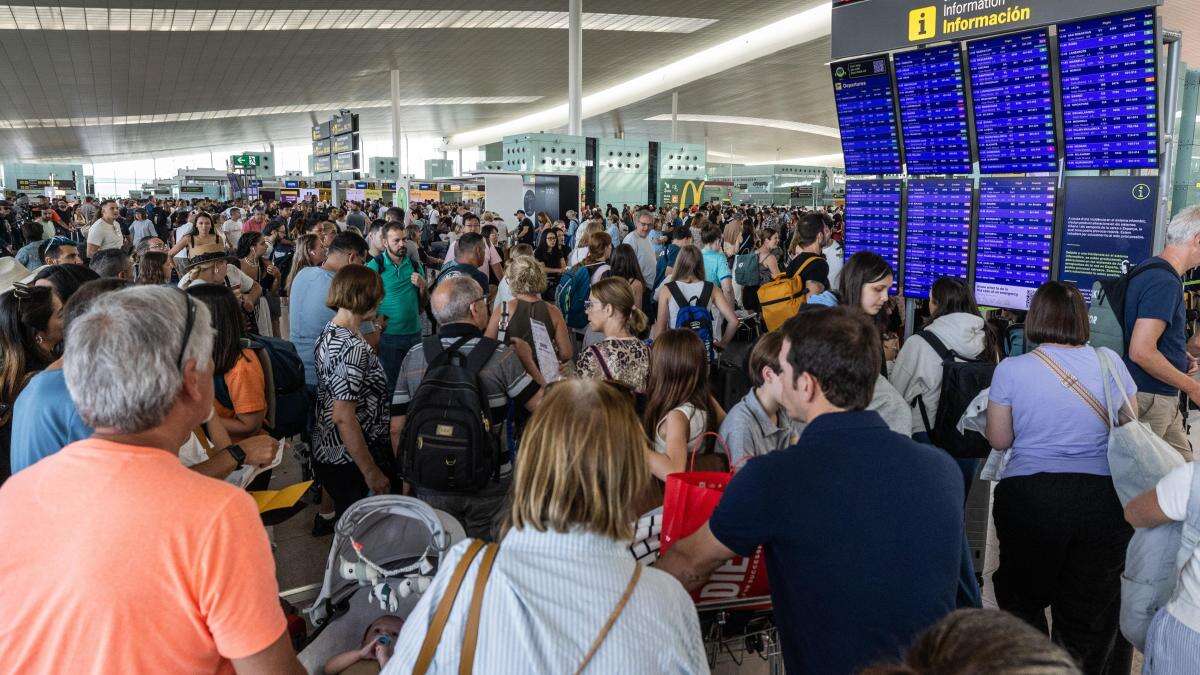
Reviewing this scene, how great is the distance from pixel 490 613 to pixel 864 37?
5.39 m

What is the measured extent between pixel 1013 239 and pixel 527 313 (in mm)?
3258

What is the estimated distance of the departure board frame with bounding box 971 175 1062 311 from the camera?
15.6 feet

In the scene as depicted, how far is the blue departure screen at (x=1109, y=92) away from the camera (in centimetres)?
418

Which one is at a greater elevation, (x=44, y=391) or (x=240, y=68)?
(x=240, y=68)

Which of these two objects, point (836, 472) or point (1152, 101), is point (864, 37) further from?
point (836, 472)

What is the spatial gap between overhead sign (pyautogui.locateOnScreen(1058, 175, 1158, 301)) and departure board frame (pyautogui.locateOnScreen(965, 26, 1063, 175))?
0.73 ft

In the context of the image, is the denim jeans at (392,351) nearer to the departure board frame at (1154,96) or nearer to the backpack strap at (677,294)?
the backpack strap at (677,294)

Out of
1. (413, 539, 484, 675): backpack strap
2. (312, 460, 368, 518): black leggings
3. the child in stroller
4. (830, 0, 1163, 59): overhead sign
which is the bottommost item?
(312, 460, 368, 518): black leggings

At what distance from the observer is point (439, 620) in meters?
1.31

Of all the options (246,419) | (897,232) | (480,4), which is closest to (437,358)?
(246,419)

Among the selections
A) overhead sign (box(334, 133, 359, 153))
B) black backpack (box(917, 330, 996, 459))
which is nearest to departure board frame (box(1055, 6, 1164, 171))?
black backpack (box(917, 330, 996, 459))

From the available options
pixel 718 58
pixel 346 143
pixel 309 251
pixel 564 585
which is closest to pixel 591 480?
pixel 564 585

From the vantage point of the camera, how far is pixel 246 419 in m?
3.21

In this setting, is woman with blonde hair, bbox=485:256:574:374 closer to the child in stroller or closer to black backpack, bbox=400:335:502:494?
black backpack, bbox=400:335:502:494
